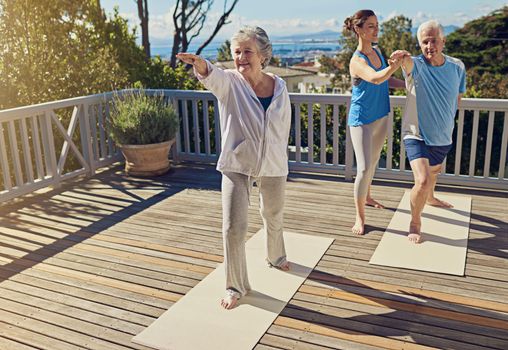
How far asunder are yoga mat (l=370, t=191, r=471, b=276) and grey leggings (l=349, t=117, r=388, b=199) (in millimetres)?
412

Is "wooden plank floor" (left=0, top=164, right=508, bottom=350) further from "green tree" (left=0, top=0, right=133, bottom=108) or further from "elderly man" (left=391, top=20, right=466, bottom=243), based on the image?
"green tree" (left=0, top=0, right=133, bottom=108)

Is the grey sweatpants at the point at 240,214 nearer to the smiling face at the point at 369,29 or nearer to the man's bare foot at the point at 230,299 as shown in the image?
the man's bare foot at the point at 230,299

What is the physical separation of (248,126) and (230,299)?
0.94 metres

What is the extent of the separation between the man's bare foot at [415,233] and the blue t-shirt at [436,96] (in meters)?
0.59

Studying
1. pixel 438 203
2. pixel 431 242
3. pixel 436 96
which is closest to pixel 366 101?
pixel 436 96

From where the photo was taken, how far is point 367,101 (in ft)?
12.1

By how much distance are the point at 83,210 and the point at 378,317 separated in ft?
9.43

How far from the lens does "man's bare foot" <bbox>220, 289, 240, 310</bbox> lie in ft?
9.33

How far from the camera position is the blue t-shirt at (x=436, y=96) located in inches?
137

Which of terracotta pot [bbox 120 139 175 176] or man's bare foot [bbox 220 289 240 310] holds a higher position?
terracotta pot [bbox 120 139 175 176]

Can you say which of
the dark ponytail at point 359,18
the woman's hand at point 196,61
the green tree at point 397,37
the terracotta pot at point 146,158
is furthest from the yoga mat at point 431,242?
the green tree at point 397,37

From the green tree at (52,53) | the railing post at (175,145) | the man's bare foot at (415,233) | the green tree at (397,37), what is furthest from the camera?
the green tree at (397,37)

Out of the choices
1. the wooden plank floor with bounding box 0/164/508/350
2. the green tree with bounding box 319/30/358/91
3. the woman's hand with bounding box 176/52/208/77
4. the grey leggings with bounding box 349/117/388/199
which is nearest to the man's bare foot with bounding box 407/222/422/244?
the wooden plank floor with bounding box 0/164/508/350

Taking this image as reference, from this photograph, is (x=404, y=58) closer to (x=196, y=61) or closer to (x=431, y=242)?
(x=431, y=242)
